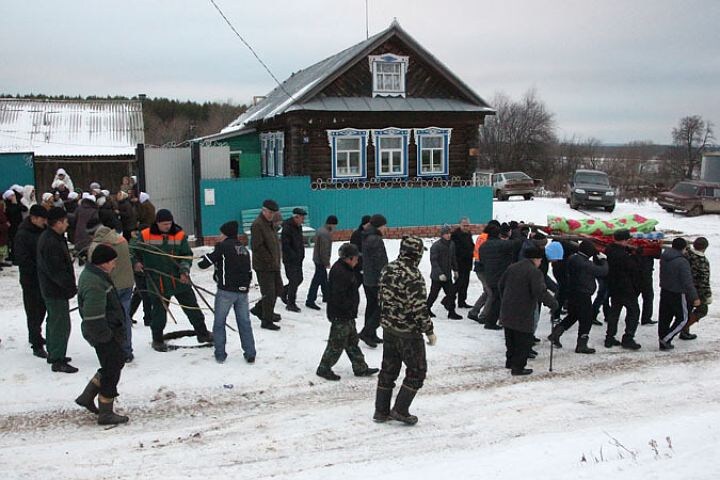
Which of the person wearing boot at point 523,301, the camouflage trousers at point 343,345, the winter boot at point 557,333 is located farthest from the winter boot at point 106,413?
the winter boot at point 557,333

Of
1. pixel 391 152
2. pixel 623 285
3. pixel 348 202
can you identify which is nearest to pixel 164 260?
pixel 623 285

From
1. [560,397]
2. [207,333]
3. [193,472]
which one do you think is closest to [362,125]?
[207,333]

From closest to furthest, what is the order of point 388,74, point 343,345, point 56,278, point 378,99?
point 56,278
point 343,345
point 378,99
point 388,74

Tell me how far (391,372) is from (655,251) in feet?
28.0

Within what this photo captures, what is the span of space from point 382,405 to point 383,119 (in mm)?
16021

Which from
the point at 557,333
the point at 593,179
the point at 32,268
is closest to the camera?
the point at 32,268

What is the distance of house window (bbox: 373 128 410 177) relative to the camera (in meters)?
21.4

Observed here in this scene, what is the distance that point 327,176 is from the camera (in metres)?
21.3

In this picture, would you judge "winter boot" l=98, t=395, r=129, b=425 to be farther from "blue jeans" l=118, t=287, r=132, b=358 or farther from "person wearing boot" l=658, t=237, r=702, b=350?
"person wearing boot" l=658, t=237, r=702, b=350

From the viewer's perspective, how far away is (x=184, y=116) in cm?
7212

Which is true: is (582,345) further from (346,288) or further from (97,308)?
(97,308)

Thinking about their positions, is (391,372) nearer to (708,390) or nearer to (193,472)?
(193,472)

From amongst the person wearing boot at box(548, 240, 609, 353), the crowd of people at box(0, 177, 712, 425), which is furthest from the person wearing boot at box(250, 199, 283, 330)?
the person wearing boot at box(548, 240, 609, 353)

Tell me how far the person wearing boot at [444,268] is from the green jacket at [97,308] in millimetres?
5280
